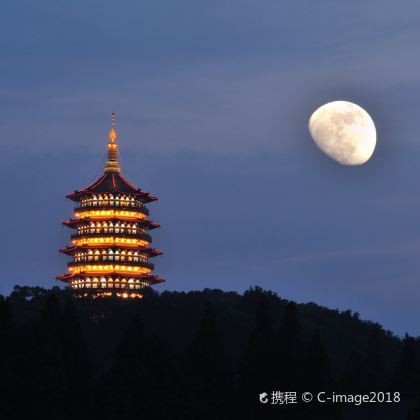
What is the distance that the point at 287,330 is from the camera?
14138 cm

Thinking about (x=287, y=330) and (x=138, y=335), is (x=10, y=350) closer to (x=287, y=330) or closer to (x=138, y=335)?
(x=138, y=335)

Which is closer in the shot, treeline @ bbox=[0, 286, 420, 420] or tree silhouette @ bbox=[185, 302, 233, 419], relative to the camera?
treeline @ bbox=[0, 286, 420, 420]

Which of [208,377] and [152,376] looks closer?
[152,376]

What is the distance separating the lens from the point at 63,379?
122 m

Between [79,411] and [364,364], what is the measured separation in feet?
156

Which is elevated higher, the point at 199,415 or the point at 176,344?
the point at 176,344

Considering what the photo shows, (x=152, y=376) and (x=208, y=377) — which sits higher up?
(x=208, y=377)

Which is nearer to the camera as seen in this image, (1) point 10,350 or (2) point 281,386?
(1) point 10,350

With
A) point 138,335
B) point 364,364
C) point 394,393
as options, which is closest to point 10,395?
point 138,335

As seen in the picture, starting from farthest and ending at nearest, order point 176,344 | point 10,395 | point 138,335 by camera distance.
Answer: point 176,344 < point 138,335 < point 10,395

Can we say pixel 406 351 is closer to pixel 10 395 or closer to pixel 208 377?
pixel 208 377

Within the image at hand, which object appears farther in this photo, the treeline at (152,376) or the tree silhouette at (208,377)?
the tree silhouette at (208,377)

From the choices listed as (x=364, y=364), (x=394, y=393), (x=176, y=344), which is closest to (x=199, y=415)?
(x=394, y=393)

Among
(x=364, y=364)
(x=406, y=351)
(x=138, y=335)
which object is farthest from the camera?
(x=364, y=364)
